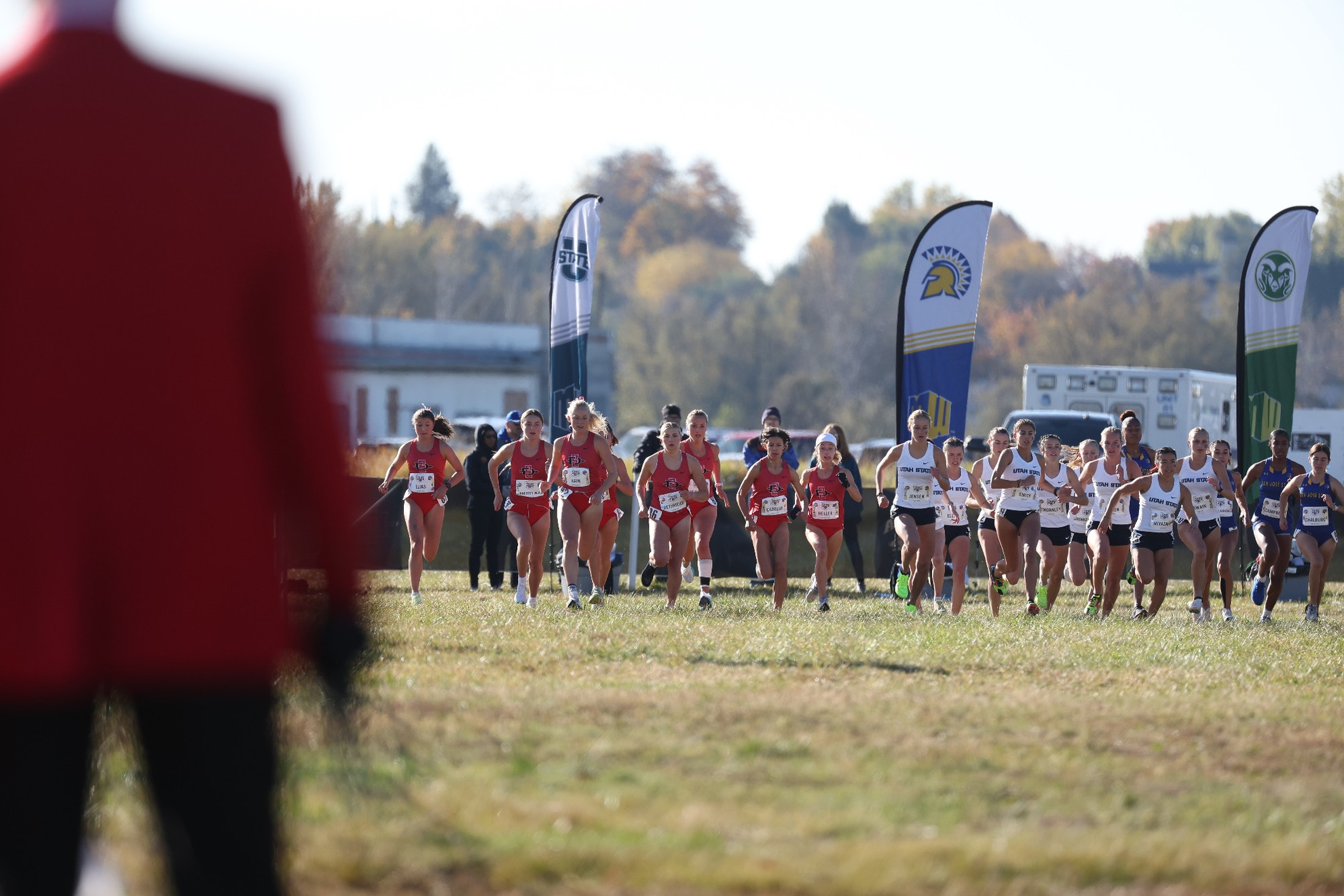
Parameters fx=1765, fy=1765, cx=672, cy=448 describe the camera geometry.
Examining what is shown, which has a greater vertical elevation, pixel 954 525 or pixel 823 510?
pixel 823 510

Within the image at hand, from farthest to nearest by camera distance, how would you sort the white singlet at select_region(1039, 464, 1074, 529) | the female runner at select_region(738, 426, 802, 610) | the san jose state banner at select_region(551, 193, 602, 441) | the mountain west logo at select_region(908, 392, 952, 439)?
1. the mountain west logo at select_region(908, 392, 952, 439)
2. the san jose state banner at select_region(551, 193, 602, 441)
3. the white singlet at select_region(1039, 464, 1074, 529)
4. the female runner at select_region(738, 426, 802, 610)

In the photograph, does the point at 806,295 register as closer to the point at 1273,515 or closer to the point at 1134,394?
the point at 1134,394

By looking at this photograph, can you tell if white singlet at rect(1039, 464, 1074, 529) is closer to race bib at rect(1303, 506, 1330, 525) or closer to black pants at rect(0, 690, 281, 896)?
race bib at rect(1303, 506, 1330, 525)

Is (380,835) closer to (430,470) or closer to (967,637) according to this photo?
(967,637)

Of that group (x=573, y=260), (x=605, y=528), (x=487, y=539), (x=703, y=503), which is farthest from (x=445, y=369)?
(x=703, y=503)

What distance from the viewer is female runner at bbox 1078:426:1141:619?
54.2 ft

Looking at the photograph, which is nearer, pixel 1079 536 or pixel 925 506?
pixel 925 506

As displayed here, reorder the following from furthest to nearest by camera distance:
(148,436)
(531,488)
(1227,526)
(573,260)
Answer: (573,260), (1227,526), (531,488), (148,436)

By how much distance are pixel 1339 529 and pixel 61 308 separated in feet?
71.9

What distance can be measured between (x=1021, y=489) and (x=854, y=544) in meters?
3.77

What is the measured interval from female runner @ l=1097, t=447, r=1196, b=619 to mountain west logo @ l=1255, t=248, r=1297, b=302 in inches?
192

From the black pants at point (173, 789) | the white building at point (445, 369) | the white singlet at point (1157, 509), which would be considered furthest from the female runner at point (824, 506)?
the white building at point (445, 369)

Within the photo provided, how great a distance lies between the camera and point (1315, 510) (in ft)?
55.2

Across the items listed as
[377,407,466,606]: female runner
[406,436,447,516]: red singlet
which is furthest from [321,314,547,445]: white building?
[406,436,447,516]: red singlet
